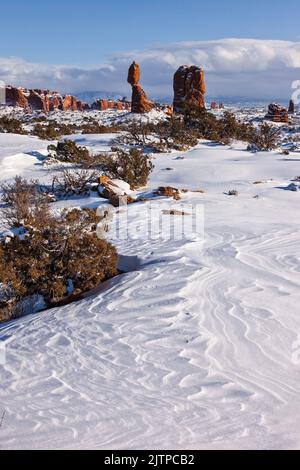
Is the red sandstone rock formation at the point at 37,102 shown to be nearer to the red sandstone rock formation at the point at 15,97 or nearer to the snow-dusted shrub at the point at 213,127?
the red sandstone rock formation at the point at 15,97

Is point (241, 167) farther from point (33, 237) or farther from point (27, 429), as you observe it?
point (27, 429)

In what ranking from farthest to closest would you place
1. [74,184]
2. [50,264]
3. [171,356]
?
1. [74,184]
2. [50,264]
3. [171,356]

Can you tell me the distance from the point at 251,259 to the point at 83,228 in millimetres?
2577

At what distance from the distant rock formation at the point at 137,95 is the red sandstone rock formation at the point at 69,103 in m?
43.7

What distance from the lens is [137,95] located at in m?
44.8

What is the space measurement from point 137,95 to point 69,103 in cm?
5098

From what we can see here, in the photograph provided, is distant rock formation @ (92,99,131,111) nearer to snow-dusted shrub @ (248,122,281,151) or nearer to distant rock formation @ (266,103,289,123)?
distant rock formation @ (266,103,289,123)

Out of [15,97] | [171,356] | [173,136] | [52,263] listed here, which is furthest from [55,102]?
[171,356]

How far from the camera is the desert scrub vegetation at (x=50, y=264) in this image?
611 centimetres

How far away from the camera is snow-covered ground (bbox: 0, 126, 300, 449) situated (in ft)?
10.4

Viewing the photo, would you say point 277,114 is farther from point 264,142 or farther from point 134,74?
point 264,142

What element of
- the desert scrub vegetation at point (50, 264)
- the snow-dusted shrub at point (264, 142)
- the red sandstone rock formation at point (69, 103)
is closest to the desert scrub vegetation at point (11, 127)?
the snow-dusted shrub at point (264, 142)

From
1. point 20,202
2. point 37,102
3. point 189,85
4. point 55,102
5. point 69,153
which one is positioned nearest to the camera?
point 20,202
